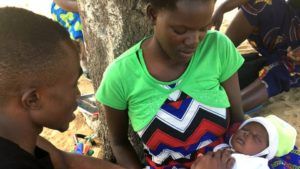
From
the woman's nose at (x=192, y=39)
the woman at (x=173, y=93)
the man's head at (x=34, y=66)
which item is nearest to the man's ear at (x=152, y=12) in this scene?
the woman at (x=173, y=93)

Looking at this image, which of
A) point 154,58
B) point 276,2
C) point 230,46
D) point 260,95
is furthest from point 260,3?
point 154,58

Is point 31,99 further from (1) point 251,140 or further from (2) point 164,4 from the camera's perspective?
(1) point 251,140

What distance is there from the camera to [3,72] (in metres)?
1.32

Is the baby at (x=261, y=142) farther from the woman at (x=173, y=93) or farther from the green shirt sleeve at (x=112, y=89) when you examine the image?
the green shirt sleeve at (x=112, y=89)

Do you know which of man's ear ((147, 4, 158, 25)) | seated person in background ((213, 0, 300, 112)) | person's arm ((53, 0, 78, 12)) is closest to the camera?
man's ear ((147, 4, 158, 25))

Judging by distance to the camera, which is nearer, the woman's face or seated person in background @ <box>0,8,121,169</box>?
seated person in background @ <box>0,8,121,169</box>

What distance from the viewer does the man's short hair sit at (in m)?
1.31

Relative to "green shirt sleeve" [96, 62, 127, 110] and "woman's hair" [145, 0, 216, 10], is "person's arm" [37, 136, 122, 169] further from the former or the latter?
"woman's hair" [145, 0, 216, 10]

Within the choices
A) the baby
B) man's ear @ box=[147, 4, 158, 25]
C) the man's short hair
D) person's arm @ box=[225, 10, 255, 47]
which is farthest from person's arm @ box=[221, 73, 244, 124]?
person's arm @ box=[225, 10, 255, 47]

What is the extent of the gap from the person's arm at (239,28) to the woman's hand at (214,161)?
168 cm

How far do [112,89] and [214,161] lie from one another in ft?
2.10

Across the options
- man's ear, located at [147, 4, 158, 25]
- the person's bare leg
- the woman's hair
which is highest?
the woman's hair

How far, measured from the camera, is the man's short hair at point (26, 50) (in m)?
1.31

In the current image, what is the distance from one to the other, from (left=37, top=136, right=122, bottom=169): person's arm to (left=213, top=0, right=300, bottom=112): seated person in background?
1.64 metres
